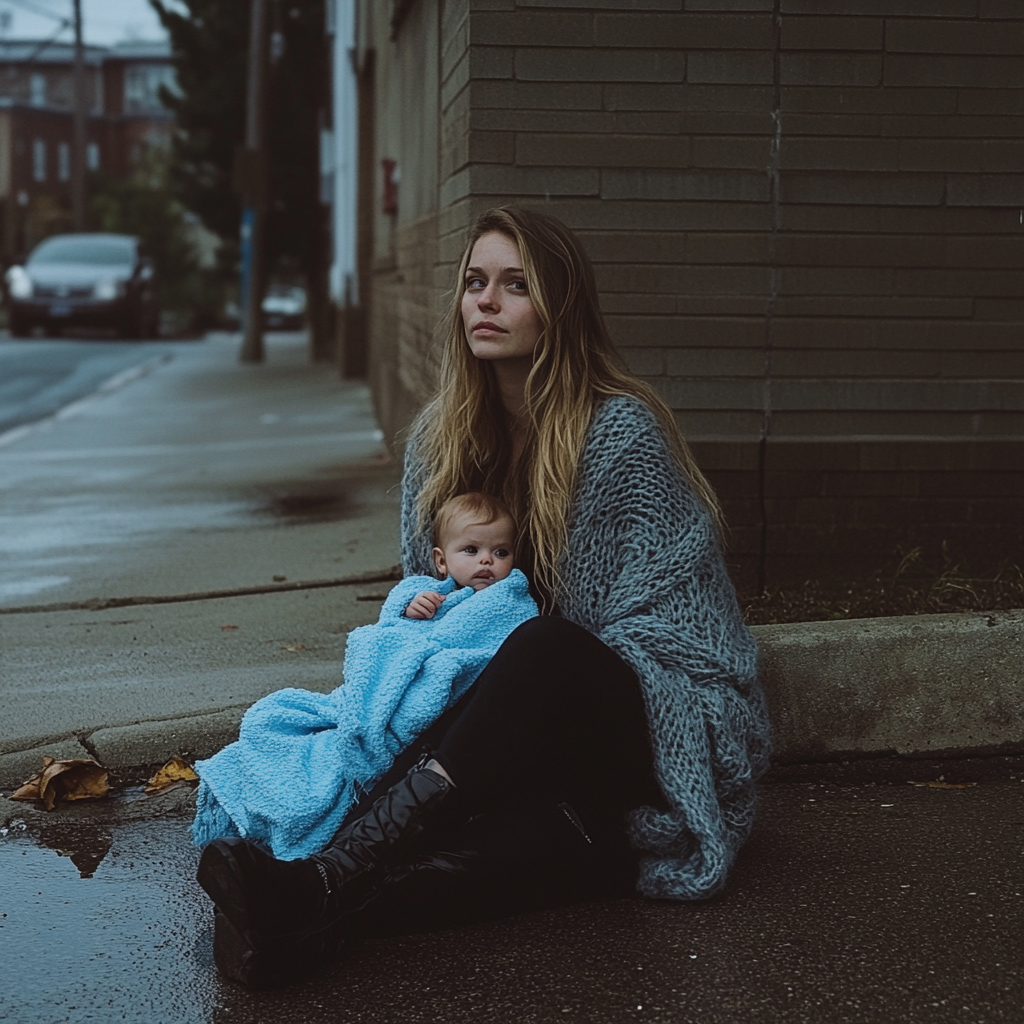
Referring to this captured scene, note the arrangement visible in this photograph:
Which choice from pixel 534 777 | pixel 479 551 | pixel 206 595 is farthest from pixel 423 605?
pixel 206 595

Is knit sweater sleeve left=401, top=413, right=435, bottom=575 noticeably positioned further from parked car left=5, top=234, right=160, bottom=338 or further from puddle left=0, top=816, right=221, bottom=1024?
parked car left=5, top=234, right=160, bottom=338

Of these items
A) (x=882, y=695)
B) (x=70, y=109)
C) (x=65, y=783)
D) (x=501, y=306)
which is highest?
(x=70, y=109)

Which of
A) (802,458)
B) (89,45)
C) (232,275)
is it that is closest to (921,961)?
(802,458)

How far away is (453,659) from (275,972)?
0.69 meters

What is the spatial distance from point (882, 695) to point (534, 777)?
1.37m

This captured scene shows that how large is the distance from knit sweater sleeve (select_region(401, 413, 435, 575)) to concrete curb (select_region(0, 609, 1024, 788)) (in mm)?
839

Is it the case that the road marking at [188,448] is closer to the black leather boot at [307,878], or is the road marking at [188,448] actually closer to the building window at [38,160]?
the black leather boot at [307,878]

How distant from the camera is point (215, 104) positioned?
27312mm

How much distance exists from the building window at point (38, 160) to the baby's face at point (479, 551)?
233ft

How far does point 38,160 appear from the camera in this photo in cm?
7031

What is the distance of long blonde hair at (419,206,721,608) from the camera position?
3.41m

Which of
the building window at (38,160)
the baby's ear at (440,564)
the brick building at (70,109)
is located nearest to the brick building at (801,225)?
the baby's ear at (440,564)

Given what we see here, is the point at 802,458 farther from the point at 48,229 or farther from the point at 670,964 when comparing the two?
the point at 48,229

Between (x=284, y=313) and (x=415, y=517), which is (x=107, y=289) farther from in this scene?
(x=284, y=313)
